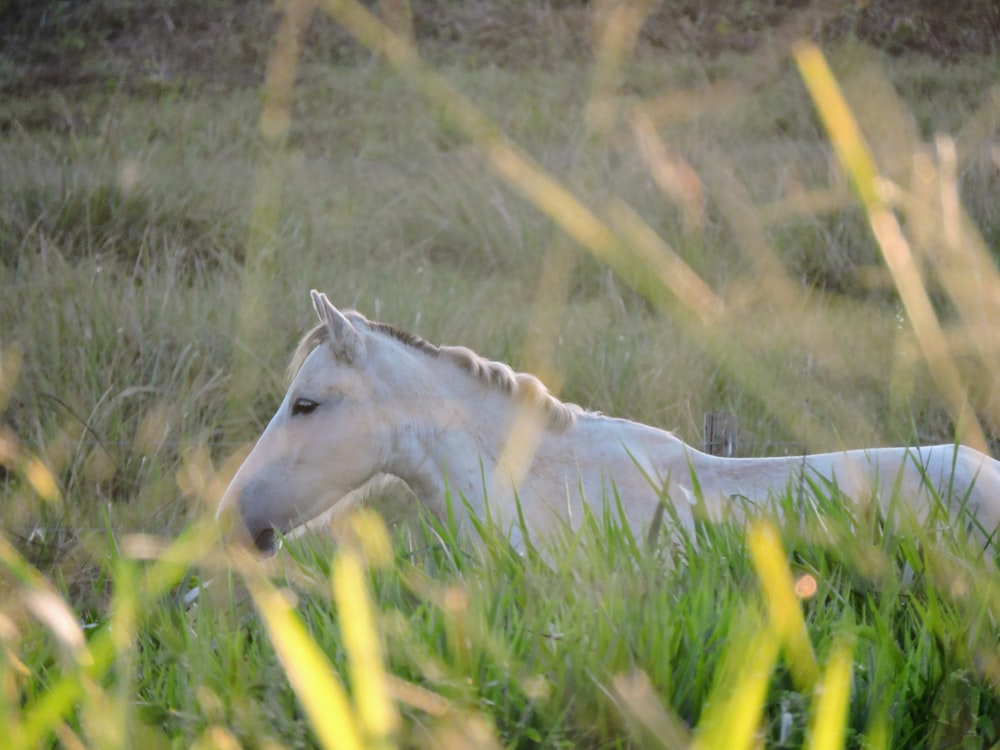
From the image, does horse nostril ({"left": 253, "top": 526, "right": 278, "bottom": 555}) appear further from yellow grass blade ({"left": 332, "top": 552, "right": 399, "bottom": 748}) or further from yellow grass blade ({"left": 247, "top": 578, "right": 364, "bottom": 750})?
yellow grass blade ({"left": 247, "top": 578, "right": 364, "bottom": 750})

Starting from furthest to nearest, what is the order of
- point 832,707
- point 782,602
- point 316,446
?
point 316,446 → point 782,602 → point 832,707

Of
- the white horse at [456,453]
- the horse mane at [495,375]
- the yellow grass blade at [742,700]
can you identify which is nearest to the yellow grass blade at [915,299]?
the white horse at [456,453]

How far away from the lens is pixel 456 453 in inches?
141

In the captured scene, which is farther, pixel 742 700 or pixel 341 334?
pixel 341 334

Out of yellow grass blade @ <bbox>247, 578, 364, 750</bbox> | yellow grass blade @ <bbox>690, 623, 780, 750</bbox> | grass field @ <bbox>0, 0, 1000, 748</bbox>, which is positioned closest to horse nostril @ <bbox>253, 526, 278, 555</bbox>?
grass field @ <bbox>0, 0, 1000, 748</bbox>

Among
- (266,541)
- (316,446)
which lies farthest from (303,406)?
(266,541)

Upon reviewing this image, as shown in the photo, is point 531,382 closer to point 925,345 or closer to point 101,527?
point 101,527

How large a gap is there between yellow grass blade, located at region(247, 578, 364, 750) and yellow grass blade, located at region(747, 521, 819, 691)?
761 mm

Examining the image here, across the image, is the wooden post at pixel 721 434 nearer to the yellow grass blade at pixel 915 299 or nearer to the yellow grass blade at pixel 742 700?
the yellow grass blade at pixel 915 299

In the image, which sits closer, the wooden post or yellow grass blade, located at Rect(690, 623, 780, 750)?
yellow grass blade, located at Rect(690, 623, 780, 750)

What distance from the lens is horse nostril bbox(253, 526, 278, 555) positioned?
3.56m

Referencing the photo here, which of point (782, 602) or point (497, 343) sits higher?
point (497, 343)

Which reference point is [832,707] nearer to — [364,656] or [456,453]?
[364,656]

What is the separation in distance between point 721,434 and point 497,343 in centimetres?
203
